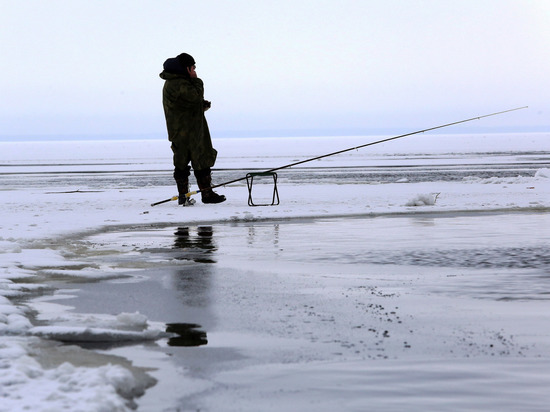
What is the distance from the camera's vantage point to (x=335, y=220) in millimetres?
12016

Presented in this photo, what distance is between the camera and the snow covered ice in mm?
3668

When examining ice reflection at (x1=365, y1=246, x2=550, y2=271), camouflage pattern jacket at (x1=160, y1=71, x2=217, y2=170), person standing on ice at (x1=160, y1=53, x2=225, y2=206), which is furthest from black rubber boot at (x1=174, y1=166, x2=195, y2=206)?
ice reflection at (x1=365, y1=246, x2=550, y2=271)

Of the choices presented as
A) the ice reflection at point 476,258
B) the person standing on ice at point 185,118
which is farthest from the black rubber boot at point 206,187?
the ice reflection at point 476,258

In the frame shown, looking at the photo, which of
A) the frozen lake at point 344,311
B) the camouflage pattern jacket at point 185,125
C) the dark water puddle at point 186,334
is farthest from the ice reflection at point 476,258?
the camouflage pattern jacket at point 185,125

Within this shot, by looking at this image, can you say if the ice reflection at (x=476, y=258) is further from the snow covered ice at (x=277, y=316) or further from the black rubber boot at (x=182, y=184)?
the black rubber boot at (x=182, y=184)

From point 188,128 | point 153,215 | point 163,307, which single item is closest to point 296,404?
point 163,307

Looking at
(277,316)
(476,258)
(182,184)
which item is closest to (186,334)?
(277,316)

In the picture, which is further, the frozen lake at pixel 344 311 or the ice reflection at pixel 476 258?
the ice reflection at pixel 476 258

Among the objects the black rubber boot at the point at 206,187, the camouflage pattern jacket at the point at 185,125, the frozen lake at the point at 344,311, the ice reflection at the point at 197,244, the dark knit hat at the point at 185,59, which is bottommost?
the ice reflection at the point at 197,244

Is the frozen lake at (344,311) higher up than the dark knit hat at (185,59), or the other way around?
the dark knit hat at (185,59)

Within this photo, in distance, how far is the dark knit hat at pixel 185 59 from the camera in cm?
1409

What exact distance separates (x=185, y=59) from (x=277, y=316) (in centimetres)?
943

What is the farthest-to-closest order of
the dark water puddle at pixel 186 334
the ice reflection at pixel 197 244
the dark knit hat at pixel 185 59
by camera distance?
the dark knit hat at pixel 185 59, the ice reflection at pixel 197 244, the dark water puddle at pixel 186 334

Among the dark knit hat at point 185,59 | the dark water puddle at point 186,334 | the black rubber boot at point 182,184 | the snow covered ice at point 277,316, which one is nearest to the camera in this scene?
the snow covered ice at point 277,316
